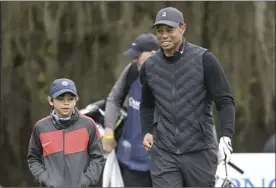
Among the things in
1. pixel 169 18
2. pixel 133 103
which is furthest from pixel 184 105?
pixel 133 103

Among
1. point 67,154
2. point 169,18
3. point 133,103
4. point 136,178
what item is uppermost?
point 169,18

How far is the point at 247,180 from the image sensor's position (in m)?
9.09

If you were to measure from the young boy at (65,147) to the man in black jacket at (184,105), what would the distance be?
18.6 inches

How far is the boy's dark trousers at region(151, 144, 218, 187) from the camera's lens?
6207 mm

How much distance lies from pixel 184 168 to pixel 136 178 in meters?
1.58

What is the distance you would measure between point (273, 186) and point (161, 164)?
3083mm

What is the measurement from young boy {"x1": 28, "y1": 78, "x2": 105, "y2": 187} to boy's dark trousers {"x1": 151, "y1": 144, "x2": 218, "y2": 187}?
411mm

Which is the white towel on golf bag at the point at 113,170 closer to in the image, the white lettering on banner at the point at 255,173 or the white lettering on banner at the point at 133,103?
the white lettering on banner at the point at 133,103

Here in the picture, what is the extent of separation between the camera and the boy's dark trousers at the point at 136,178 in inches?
303

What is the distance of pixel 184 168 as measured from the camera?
6.21 meters

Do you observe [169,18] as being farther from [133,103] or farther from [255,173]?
[255,173]

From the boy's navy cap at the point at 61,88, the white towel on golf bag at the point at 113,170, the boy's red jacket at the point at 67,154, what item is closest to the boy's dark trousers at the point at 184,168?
the boy's red jacket at the point at 67,154

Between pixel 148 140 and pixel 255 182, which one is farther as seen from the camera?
pixel 255 182

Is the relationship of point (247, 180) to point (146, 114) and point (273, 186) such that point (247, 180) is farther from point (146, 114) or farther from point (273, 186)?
point (146, 114)
